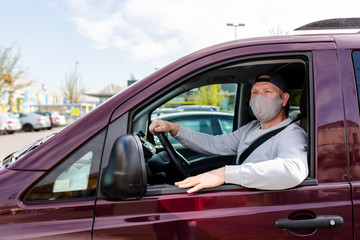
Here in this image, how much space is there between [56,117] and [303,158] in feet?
101

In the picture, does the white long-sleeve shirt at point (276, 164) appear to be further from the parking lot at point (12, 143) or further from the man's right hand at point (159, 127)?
the parking lot at point (12, 143)

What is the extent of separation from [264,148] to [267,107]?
273mm

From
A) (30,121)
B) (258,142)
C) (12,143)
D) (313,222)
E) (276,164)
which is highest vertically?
(30,121)

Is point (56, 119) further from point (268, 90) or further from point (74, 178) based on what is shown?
point (74, 178)

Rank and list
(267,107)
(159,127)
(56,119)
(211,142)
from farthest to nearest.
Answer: (56,119), (211,142), (159,127), (267,107)

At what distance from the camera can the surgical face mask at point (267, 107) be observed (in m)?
1.86

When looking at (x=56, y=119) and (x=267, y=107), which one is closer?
(x=267, y=107)

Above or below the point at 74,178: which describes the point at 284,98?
above

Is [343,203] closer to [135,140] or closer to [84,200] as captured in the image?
[135,140]

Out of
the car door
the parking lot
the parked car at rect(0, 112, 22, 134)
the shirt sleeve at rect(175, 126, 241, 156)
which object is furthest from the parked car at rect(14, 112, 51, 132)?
the car door

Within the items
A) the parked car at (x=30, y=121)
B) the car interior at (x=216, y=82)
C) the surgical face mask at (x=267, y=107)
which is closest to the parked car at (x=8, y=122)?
the parked car at (x=30, y=121)

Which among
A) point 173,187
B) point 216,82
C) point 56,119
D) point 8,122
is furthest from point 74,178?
point 56,119

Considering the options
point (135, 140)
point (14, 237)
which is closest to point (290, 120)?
point (135, 140)

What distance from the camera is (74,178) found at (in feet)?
4.29
